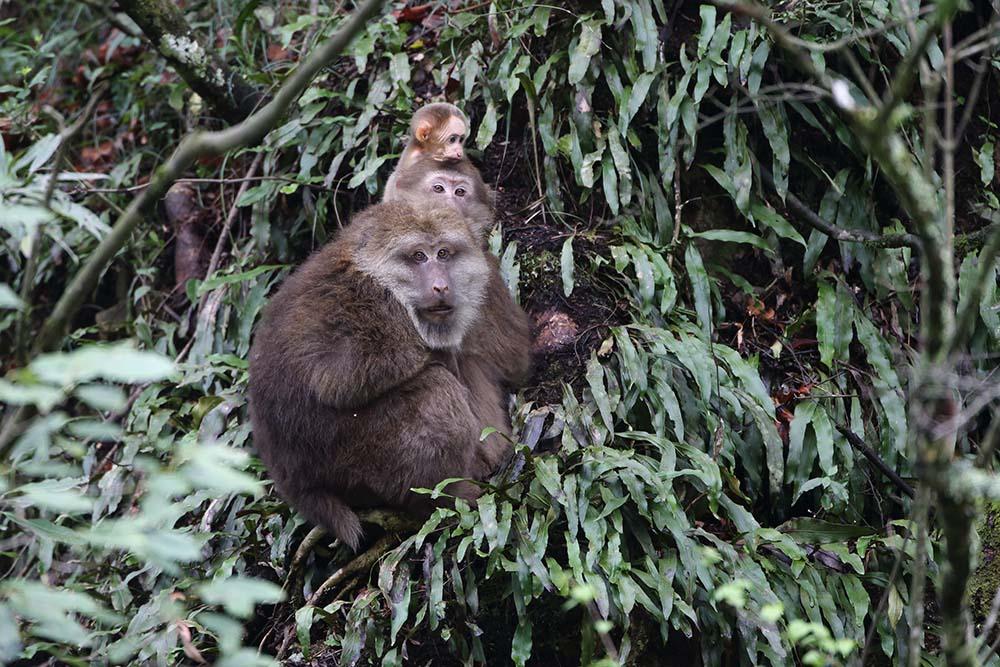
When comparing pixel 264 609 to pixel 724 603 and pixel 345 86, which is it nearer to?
pixel 724 603

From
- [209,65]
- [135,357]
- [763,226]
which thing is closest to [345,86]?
[209,65]

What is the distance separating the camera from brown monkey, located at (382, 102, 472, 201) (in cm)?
613

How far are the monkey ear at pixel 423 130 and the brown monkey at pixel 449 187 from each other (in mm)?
123

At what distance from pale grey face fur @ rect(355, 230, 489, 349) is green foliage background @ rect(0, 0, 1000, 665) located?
28.4 inches

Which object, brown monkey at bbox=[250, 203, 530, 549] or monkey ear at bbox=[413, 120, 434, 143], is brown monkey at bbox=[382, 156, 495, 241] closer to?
monkey ear at bbox=[413, 120, 434, 143]

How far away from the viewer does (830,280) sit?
6.22 metres

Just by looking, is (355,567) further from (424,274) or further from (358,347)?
(424,274)

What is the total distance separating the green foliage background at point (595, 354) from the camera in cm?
490

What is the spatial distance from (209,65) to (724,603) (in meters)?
4.13

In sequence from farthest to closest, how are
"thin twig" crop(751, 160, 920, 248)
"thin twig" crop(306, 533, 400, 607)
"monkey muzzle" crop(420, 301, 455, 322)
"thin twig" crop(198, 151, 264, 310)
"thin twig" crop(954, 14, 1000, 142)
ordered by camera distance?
"thin twig" crop(198, 151, 264, 310) → "thin twig" crop(751, 160, 920, 248) → "thin twig" crop(306, 533, 400, 607) → "monkey muzzle" crop(420, 301, 455, 322) → "thin twig" crop(954, 14, 1000, 142)

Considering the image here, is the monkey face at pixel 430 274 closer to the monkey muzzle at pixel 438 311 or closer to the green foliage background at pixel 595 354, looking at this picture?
the monkey muzzle at pixel 438 311

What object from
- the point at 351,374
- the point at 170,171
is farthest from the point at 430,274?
the point at 170,171

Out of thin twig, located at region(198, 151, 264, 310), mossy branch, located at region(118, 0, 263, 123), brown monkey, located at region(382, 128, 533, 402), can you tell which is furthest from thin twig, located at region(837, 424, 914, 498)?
mossy branch, located at region(118, 0, 263, 123)

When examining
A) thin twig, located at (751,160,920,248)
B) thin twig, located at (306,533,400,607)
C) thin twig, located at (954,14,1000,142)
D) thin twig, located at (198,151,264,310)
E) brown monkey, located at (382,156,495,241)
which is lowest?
thin twig, located at (306,533,400,607)
